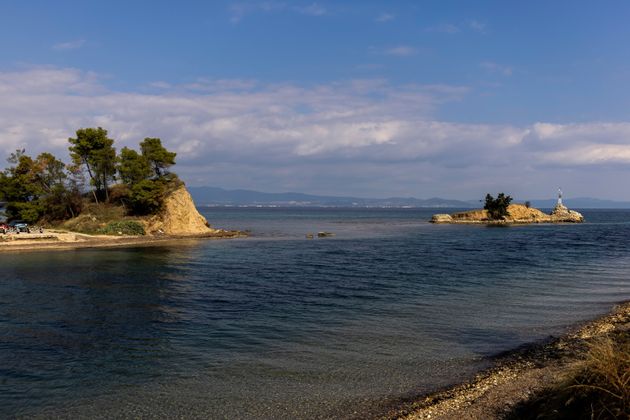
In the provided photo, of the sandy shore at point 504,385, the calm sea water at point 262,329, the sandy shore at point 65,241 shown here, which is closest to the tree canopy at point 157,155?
the sandy shore at point 65,241

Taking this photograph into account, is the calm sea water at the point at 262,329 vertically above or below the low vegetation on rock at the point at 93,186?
below

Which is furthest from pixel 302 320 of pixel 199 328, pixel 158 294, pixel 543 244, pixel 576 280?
pixel 543 244

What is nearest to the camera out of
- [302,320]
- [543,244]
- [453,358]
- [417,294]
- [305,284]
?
[453,358]

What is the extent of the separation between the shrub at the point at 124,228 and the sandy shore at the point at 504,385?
6960cm

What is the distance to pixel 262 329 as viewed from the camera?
22844mm

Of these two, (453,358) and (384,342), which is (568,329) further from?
(384,342)

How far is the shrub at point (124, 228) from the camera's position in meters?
75.5

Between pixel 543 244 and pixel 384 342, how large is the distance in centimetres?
6265

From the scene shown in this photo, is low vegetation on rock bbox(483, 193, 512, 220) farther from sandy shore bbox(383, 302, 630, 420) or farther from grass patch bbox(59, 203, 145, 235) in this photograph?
sandy shore bbox(383, 302, 630, 420)

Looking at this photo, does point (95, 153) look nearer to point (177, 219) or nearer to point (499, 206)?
point (177, 219)

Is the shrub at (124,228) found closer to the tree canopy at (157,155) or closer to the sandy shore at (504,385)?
the tree canopy at (157,155)

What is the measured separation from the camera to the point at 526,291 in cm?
3269

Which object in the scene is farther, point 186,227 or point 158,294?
point 186,227

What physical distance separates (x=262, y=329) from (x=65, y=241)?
52.4 m
